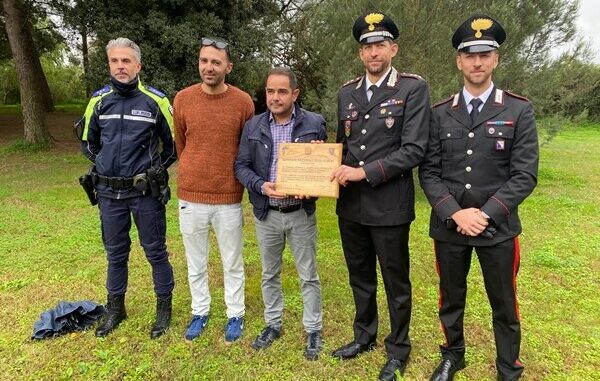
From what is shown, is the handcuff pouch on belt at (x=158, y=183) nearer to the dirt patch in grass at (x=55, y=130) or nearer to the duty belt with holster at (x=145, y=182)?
the duty belt with holster at (x=145, y=182)

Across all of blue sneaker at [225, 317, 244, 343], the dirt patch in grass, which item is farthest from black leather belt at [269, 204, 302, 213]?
the dirt patch in grass

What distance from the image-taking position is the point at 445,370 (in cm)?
325

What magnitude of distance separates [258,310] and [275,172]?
1545 millimetres

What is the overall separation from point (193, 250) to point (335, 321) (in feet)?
4.54

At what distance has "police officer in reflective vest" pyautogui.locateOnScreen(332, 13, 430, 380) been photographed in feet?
9.71

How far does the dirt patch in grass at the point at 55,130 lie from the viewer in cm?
1448

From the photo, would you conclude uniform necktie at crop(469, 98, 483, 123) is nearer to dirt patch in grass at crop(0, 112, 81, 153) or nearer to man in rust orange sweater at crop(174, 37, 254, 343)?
man in rust orange sweater at crop(174, 37, 254, 343)

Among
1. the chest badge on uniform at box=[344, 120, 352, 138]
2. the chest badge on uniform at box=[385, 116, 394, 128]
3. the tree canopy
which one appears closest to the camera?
the chest badge on uniform at box=[385, 116, 394, 128]

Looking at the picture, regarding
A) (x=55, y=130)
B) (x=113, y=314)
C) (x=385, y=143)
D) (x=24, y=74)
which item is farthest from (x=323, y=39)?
(x=55, y=130)

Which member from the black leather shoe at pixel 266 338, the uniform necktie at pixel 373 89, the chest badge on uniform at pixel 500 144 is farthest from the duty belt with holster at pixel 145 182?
the chest badge on uniform at pixel 500 144

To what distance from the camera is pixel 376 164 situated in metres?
2.96

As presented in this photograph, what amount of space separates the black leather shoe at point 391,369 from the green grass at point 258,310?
0.23 feet

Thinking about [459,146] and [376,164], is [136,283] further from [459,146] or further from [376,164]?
[459,146]

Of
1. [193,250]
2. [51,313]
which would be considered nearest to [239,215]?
[193,250]
